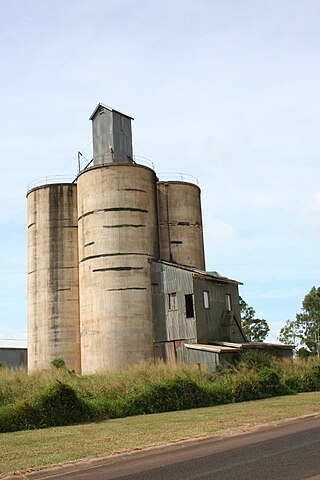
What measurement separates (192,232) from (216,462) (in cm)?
3964

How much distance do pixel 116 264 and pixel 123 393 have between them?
18.9m

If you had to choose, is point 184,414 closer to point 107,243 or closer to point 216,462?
point 216,462

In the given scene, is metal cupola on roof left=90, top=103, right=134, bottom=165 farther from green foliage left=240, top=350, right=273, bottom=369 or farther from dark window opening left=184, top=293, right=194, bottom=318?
green foliage left=240, top=350, right=273, bottom=369

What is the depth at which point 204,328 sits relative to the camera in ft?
133

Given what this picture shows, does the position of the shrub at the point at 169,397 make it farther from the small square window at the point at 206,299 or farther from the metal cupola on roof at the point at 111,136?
the metal cupola on roof at the point at 111,136

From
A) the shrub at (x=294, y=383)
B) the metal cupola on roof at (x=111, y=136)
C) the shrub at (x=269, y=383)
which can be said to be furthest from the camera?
the metal cupola on roof at (x=111, y=136)

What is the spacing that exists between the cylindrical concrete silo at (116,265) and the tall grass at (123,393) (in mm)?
10824

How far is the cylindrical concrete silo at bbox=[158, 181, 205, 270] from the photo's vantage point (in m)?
49.3

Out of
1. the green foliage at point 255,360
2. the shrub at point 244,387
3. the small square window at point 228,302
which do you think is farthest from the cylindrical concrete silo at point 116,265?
the shrub at point 244,387

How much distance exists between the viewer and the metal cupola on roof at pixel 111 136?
48.5m

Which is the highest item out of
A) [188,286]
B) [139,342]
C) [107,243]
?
[107,243]

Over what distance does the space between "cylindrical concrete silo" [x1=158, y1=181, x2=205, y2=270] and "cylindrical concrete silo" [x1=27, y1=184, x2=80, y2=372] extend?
747 cm

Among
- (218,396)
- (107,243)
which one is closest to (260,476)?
(218,396)

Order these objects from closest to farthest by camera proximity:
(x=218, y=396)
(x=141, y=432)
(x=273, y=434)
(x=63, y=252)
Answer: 1. (x=273, y=434)
2. (x=141, y=432)
3. (x=218, y=396)
4. (x=63, y=252)
